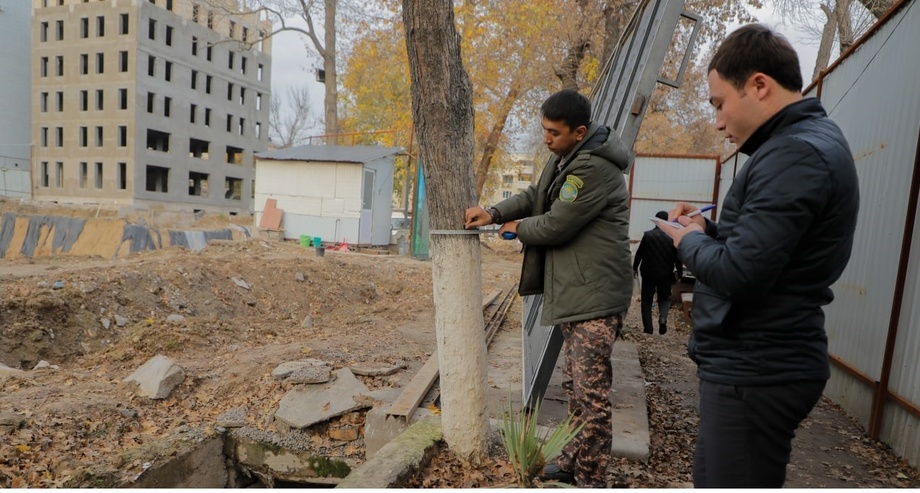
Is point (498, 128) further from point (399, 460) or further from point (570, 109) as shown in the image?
point (399, 460)

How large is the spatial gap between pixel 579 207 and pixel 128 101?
1381 inches

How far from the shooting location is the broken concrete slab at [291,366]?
4906mm

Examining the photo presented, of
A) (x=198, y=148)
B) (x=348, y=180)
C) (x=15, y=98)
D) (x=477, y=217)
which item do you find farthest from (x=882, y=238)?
(x=15, y=98)

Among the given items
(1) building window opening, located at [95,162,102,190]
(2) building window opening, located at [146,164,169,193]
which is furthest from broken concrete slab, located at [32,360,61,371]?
(2) building window opening, located at [146,164,169,193]

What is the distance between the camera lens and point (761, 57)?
1549 millimetres

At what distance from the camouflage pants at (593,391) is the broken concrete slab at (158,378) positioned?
4026 mm

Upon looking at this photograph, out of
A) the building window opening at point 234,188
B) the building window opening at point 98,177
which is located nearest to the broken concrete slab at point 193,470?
the building window opening at point 98,177

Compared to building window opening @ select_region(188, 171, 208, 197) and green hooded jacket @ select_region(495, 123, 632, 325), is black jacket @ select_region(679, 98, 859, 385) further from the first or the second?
building window opening @ select_region(188, 171, 208, 197)

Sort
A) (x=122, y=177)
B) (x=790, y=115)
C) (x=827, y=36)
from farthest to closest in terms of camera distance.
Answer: (x=122, y=177) → (x=827, y=36) → (x=790, y=115)

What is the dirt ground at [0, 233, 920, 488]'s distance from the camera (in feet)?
11.6

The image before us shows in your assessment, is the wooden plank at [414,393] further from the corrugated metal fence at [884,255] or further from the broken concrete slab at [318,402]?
the corrugated metal fence at [884,255]

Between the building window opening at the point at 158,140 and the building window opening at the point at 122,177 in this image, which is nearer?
the building window opening at the point at 122,177

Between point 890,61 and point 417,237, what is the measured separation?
50.3ft

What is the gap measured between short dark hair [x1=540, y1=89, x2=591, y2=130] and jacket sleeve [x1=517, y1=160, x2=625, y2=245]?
0.22 meters
